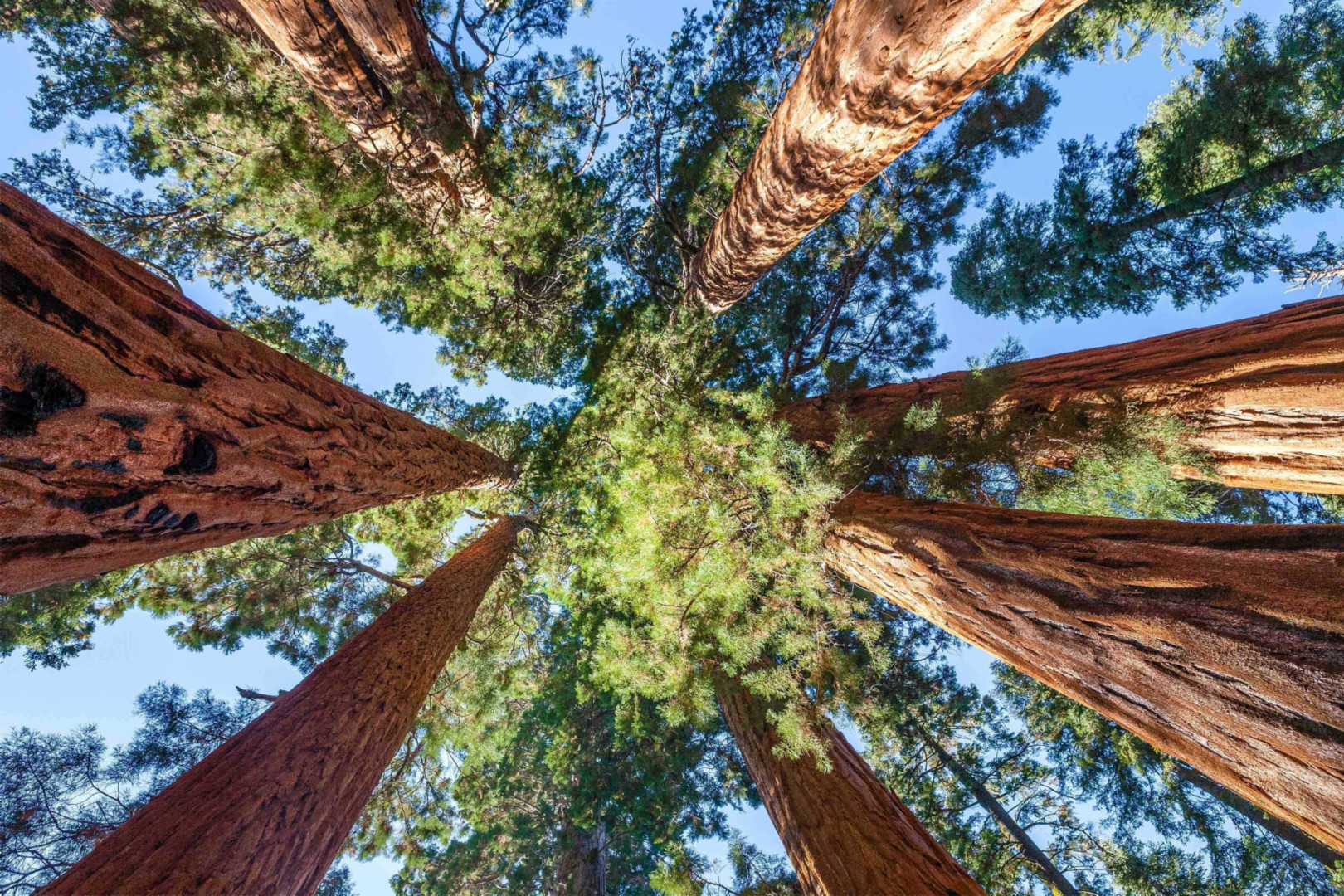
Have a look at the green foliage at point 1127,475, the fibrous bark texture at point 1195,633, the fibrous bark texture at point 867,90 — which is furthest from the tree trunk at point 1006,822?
the fibrous bark texture at point 867,90

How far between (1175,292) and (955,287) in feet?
10.6

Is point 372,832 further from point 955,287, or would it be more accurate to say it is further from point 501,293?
point 955,287

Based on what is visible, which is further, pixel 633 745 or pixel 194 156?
pixel 633 745

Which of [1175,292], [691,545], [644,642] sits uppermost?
[1175,292]

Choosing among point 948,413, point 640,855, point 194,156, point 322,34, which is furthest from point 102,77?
point 640,855

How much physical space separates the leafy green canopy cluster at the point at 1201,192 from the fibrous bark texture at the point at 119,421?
10806mm

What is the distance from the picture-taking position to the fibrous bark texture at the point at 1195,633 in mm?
1398

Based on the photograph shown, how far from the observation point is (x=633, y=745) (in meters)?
7.75

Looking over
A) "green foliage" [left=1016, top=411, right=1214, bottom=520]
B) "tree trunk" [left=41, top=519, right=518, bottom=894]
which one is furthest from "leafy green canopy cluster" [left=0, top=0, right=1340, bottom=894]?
"tree trunk" [left=41, top=519, right=518, bottom=894]

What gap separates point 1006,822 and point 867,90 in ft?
27.4

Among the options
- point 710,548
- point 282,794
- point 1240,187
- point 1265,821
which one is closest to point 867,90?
point 710,548

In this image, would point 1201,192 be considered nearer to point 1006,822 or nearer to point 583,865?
point 1006,822

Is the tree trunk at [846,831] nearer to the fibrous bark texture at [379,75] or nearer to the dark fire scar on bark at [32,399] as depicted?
the dark fire scar on bark at [32,399]

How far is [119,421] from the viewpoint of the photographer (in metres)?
1.33
